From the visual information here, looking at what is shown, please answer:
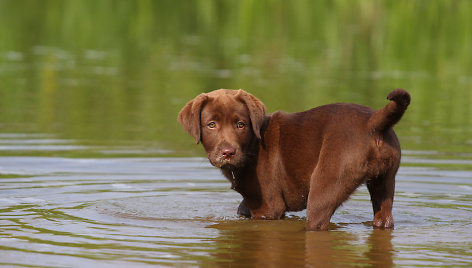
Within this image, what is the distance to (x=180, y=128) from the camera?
49.4 feet

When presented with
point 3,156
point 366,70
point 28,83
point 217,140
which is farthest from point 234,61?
point 217,140

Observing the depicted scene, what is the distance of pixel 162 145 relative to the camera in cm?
1334

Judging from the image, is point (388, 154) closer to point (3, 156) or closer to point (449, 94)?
point (3, 156)

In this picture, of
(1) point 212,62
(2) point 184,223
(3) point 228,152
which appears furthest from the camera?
(1) point 212,62

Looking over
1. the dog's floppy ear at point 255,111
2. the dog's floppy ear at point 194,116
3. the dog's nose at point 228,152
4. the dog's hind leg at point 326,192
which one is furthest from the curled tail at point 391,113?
the dog's floppy ear at point 194,116

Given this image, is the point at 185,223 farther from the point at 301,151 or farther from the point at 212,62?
the point at 212,62

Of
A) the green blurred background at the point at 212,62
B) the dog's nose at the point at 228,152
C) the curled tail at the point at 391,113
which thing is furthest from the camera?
the green blurred background at the point at 212,62

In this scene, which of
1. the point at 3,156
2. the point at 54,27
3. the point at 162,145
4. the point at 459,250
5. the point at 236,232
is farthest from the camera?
the point at 54,27

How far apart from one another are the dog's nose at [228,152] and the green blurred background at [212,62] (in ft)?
14.6

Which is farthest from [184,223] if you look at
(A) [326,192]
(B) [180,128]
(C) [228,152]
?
A: (B) [180,128]

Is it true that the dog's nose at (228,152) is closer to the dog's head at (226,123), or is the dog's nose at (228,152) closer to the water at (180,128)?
the dog's head at (226,123)

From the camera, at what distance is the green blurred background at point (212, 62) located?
1516 centimetres

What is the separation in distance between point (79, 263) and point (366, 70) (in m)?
16.5

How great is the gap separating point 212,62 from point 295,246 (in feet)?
52.6
